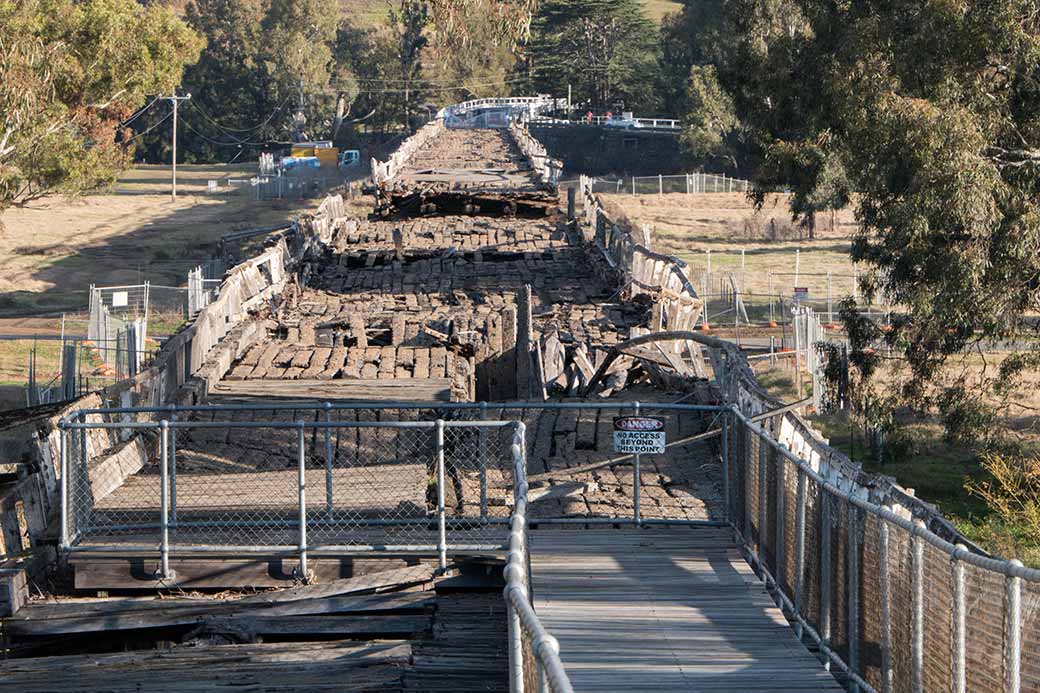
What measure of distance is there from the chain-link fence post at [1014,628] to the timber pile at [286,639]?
12.5 ft

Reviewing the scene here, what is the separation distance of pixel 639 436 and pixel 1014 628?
5605 mm

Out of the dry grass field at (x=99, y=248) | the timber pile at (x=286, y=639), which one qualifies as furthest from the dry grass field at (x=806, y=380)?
the dry grass field at (x=99, y=248)

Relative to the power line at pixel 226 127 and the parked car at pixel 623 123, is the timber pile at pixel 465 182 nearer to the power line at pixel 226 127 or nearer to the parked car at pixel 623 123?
the parked car at pixel 623 123

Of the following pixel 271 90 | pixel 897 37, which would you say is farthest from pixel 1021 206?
pixel 271 90

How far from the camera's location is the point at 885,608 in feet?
24.3

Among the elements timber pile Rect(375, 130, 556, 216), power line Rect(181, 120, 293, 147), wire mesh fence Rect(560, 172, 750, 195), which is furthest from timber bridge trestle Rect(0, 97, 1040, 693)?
power line Rect(181, 120, 293, 147)

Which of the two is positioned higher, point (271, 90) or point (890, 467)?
point (271, 90)

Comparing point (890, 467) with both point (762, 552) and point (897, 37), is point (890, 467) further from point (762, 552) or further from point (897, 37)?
point (762, 552)

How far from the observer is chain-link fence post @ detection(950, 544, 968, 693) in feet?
20.9

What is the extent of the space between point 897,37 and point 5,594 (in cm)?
→ 1867

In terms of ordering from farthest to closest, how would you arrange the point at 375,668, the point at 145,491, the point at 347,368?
the point at 347,368
the point at 145,491
the point at 375,668

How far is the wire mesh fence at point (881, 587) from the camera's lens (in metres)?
6.17

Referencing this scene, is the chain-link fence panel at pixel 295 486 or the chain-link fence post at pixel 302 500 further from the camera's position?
the chain-link fence panel at pixel 295 486

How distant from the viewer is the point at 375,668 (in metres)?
9.34
